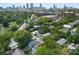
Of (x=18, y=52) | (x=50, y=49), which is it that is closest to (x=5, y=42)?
(x=18, y=52)

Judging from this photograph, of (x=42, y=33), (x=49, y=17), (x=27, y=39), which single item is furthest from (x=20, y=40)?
(x=49, y=17)

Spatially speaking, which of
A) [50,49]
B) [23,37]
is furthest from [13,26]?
[50,49]

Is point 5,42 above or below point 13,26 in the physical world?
below

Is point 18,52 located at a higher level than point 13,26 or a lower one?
lower

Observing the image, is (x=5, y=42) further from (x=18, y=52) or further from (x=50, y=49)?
(x=50, y=49)

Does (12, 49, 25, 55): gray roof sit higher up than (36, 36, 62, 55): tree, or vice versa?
(36, 36, 62, 55): tree

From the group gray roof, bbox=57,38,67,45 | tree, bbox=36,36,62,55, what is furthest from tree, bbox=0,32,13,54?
gray roof, bbox=57,38,67,45

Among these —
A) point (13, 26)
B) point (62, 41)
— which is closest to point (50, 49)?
point (62, 41)

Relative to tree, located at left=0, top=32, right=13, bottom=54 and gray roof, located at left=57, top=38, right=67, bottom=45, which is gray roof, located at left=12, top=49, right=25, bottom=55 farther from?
gray roof, located at left=57, top=38, right=67, bottom=45

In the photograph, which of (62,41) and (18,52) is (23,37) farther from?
(62,41)

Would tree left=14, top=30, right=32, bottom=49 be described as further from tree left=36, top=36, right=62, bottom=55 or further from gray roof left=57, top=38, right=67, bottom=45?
gray roof left=57, top=38, right=67, bottom=45

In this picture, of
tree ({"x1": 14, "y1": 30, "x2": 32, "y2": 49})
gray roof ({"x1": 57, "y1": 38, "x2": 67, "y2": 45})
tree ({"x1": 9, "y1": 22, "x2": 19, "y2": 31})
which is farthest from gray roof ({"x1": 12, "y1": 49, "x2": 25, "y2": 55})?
gray roof ({"x1": 57, "y1": 38, "x2": 67, "y2": 45})

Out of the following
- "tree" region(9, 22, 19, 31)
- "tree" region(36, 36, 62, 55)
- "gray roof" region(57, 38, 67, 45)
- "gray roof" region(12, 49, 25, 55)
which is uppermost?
"tree" region(9, 22, 19, 31)

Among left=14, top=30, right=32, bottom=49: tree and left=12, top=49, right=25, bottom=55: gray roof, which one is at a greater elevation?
left=14, top=30, right=32, bottom=49: tree
